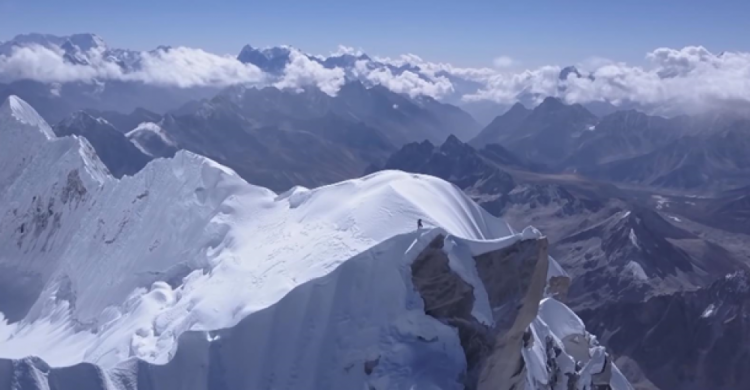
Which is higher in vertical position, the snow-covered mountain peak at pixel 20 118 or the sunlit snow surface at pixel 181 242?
the snow-covered mountain peak at pixel 20 118

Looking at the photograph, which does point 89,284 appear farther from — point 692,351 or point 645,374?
point 692,351

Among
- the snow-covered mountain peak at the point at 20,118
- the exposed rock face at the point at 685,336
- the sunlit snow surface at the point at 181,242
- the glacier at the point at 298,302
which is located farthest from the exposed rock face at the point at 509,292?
the exposed rock face at the point at 685,336

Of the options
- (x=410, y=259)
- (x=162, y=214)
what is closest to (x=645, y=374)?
(x=162, y=214)

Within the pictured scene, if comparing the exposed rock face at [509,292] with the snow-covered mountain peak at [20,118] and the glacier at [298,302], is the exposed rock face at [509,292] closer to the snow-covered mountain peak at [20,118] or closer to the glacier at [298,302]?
the glacier at [298,302]

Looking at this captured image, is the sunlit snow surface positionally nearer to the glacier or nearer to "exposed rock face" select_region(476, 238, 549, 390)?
the glacier

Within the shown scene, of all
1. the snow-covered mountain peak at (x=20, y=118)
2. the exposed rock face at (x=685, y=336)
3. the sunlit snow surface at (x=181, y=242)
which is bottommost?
the exposed rock face at (x=685, y=336)

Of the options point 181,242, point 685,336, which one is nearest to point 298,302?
point 181,242

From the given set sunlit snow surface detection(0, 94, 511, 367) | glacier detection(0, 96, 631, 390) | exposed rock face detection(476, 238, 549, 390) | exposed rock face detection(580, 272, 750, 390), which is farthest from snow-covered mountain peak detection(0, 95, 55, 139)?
exposed rock face detection(580, 272, 750, 390)

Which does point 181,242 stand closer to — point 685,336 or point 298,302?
point 298,302
